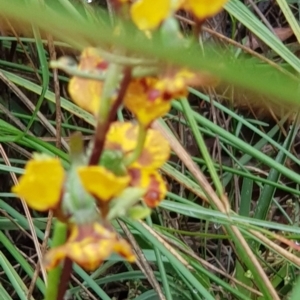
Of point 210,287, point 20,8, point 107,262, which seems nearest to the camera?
point 20,8

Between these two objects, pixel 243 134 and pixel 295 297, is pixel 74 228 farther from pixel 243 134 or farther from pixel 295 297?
pixel 243 134

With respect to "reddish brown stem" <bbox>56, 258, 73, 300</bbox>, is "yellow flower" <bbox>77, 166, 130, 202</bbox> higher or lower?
higher

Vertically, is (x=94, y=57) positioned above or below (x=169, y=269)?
above

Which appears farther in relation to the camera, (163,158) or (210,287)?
(210,287)

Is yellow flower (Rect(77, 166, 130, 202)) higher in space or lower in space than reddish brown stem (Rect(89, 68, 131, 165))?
lower

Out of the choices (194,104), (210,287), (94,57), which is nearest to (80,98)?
(94,57)
